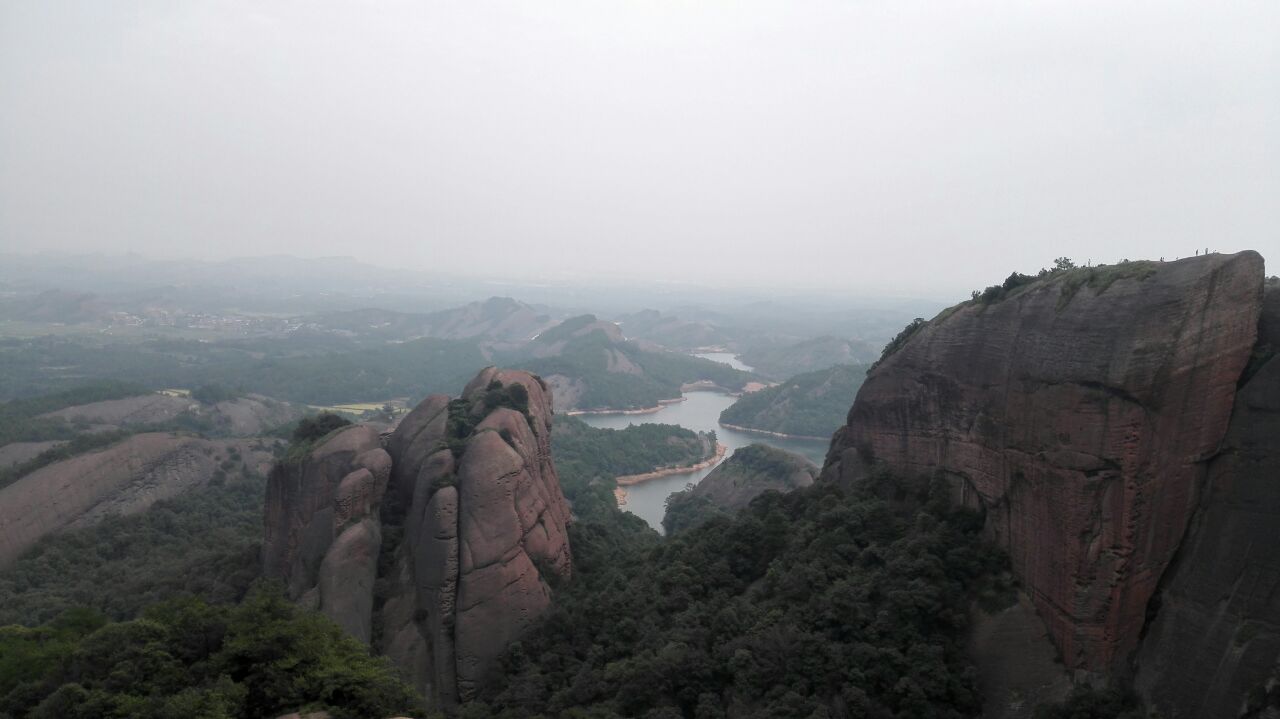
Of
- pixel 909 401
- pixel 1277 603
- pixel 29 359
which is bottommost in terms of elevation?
pixel 29 359

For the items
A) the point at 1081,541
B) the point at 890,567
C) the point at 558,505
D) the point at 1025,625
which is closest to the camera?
the point at 1081,541

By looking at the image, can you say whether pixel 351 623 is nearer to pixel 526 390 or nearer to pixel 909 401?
pixel 526 390

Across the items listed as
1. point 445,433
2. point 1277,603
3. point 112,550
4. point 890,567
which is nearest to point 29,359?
point 112,550

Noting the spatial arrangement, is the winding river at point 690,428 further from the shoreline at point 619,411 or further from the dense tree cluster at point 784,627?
the dense tree cluster at point 784,627

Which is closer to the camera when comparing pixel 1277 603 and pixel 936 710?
pixel 1277 603

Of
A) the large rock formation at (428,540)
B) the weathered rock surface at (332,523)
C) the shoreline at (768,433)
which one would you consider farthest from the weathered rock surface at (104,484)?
the shoreline at (768,433)

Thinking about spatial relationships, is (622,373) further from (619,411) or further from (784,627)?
(784,627)

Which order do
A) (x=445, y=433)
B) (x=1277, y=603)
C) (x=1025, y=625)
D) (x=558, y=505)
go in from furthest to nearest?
(x=558, y=505) → (x=445, y=433) → (x=1025, y=625) → (x=1277, y=603)
